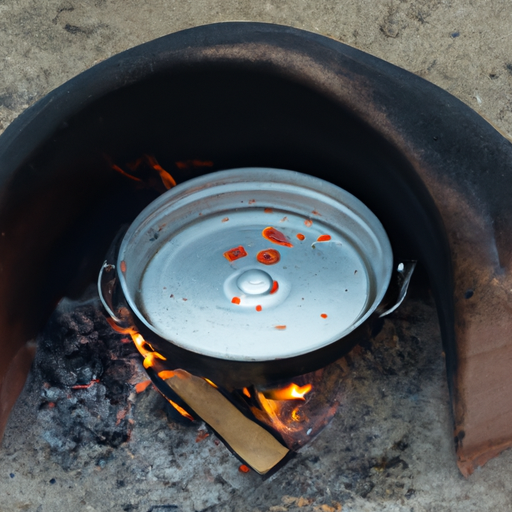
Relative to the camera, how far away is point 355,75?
1.49 metres

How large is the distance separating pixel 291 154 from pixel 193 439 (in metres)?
1.02

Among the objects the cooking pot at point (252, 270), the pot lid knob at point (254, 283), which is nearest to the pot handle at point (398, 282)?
the cooking pot at point (252, 270)

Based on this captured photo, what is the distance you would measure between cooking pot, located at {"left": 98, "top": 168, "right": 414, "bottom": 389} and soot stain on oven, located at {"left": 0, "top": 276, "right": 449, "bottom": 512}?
172 millimetres

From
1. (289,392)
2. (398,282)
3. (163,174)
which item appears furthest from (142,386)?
(398,282)

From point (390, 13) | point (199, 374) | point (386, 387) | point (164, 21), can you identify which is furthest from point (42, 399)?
point (390, 13)

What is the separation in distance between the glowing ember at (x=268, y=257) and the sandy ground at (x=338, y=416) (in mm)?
472

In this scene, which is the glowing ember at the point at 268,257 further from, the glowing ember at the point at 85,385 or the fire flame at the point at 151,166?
the glowing ember at the point at 85,385

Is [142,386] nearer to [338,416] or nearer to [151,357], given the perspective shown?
[151,357]

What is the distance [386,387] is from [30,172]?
127cm

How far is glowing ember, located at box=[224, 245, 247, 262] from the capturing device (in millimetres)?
1892

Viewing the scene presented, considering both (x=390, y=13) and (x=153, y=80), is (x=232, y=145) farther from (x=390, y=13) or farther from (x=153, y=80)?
(x=390, y=13)

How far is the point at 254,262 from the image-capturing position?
1878 mm

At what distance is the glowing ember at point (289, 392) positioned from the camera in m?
1.60

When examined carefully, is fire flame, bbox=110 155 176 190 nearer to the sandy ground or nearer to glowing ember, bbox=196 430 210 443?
the sandy ground
